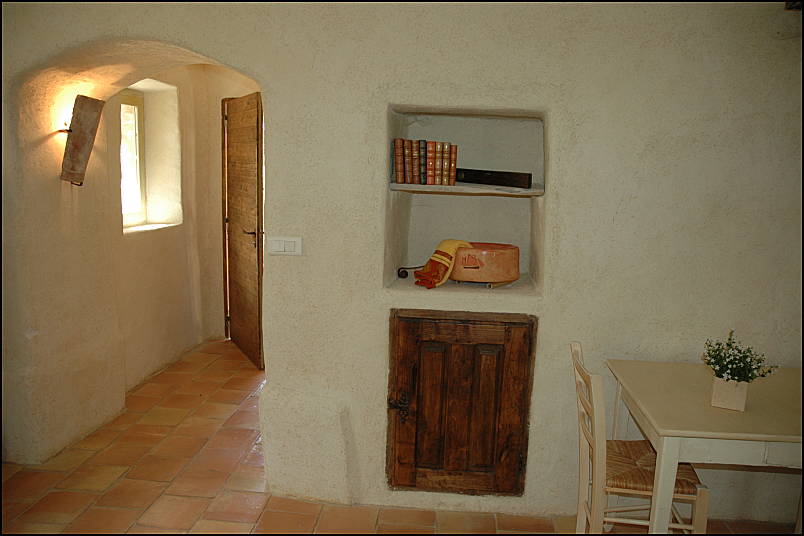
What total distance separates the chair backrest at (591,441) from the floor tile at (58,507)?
2.30 meters

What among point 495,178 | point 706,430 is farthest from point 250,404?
point 706,430

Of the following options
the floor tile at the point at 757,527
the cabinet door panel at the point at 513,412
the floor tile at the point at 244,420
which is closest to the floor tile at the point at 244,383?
the floor tile at the point at 244,420

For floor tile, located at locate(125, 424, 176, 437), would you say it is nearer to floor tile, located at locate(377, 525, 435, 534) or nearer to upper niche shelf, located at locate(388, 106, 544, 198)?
floor tile, located at locate(377, 525, 435, 534)

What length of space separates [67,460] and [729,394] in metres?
3.27

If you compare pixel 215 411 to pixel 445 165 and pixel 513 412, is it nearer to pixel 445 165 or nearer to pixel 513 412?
pixel 513 412

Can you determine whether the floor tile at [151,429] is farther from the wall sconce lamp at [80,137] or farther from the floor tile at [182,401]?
the wall sconce lamp at [80,137]

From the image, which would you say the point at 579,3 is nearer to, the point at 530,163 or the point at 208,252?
the point at 530,163

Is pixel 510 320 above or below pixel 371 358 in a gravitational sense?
above

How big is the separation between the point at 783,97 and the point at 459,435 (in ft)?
6.84

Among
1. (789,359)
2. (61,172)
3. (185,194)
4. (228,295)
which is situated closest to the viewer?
(789,359)

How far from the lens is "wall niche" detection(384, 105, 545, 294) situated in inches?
132

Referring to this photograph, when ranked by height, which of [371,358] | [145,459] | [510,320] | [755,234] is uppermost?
[755,234]

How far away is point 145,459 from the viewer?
3402mm

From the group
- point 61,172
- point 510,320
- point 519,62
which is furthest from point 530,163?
point 61,172
